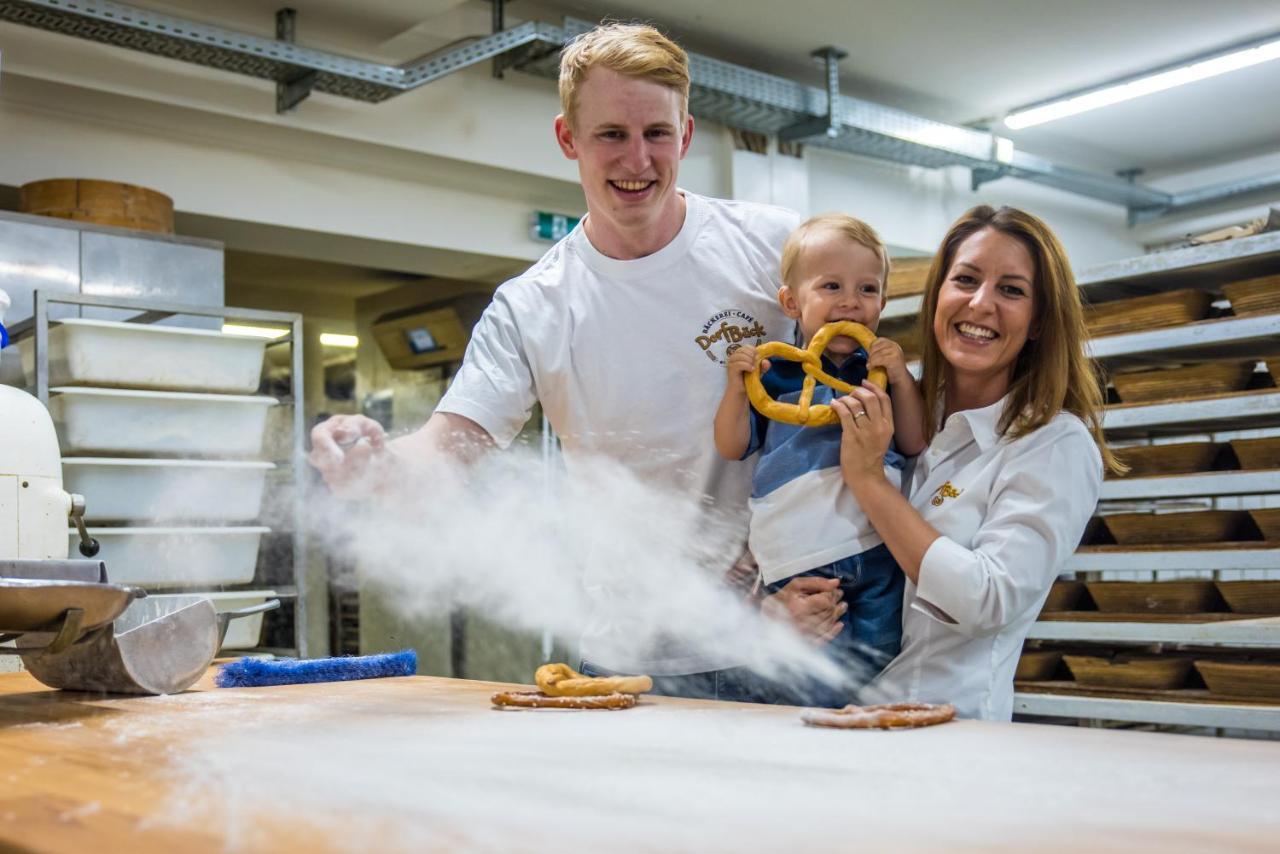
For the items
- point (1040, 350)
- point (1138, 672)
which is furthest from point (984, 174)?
point (1040, 350)

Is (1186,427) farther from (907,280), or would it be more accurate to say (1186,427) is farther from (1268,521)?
(907,280)

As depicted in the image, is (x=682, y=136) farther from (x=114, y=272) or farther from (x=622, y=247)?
(x=114, y=272)

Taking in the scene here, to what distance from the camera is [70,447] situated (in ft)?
14.7

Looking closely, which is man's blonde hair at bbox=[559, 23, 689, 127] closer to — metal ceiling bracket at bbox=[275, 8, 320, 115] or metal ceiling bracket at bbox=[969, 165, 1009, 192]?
metal ceiling bracket at bbox=[275, 8, 320, 115]

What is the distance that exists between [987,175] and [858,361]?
23.9 ft

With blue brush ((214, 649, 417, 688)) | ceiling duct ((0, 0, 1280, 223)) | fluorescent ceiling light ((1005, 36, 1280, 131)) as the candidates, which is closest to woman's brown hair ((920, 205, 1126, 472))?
blue brush ((214, 649, 417, 688))

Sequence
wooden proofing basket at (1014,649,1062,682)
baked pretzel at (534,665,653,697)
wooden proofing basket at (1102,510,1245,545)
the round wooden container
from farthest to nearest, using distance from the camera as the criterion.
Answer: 1. the round wooden container
2. wooden proofing basket at (1014,649,1062,682)
3. wooden proofing basket at (1102,510,1245,545)
4. baked pretzel at (534,665,653,697)

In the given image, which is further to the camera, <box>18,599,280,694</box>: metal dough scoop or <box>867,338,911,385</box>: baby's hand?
<box>867,338,911,385</box>: baby's hand

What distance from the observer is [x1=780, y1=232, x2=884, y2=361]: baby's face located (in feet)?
7.48

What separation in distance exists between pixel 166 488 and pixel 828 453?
3302mm

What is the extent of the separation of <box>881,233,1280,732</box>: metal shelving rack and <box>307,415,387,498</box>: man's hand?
273cm

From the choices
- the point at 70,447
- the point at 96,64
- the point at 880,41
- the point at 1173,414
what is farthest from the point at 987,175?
the point at 70,447

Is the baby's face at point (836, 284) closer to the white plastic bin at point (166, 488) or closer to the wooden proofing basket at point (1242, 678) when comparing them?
the wooden proofing basket at point (1242, 678)

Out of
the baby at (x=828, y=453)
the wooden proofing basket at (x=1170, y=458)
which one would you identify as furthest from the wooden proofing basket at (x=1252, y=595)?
the baby at (x=828, y=453)
